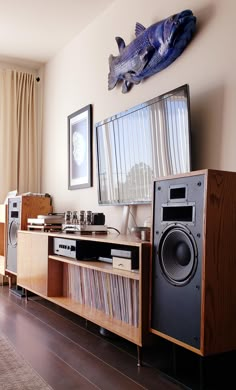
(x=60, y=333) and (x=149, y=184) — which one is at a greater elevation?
(x=149, y=184)

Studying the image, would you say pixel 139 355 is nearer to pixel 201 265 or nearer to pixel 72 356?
pixel 72 356

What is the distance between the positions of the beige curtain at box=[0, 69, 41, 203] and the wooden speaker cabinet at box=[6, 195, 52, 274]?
59cm

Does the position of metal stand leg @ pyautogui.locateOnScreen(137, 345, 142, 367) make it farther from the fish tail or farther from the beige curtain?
the beige curtain

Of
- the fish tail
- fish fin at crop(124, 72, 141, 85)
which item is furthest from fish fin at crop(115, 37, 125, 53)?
fish fin at crop(124, 72, 141, 85)

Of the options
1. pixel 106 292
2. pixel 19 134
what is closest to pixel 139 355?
pixel 106 292

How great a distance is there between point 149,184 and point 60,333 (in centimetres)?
107

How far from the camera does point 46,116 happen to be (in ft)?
14.9

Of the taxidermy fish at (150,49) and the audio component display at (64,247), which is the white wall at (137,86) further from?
the audio component display at (64,247)

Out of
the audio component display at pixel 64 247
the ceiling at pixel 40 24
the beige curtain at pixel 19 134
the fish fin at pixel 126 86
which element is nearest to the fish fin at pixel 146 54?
the fish fin at pixel 126 86

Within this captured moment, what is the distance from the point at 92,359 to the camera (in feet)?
6.70

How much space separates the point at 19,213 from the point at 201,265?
2.52m

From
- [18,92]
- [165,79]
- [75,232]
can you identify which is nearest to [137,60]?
[165,79]

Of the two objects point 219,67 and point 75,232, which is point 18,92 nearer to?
point 75,232

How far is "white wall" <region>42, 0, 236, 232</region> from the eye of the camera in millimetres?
2119
